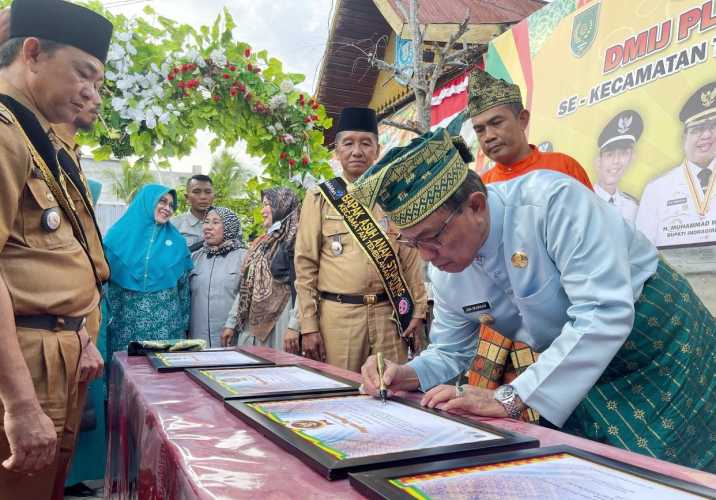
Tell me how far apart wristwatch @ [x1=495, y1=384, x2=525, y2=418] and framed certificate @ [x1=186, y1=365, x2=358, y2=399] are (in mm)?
444

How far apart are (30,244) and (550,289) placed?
151 cm

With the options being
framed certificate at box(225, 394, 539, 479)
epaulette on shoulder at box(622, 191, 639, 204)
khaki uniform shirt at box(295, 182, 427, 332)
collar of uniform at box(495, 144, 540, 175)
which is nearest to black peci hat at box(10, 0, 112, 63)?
framed certificate at box(225, 394, 539, 479)

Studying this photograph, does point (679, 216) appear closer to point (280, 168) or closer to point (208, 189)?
point (280, 168)

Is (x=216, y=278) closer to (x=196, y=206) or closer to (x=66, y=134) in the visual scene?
(x=196, y=206)

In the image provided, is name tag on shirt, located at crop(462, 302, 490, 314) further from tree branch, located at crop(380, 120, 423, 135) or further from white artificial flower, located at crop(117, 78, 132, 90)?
tree branch, located at crop(380, 120, 423, 135)

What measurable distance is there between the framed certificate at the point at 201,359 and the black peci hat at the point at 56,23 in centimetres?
115

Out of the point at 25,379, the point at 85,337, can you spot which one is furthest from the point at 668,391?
the point at 85,337

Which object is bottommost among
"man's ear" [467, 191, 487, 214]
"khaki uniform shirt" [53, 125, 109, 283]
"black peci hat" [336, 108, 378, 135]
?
"khaki uniform shirt" [53, 125, 109, 283]

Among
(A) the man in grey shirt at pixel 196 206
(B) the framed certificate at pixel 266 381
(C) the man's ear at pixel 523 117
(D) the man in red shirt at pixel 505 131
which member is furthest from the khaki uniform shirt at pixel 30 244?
(A) the man in grey shirt at pixel 196 206

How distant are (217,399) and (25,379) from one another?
47cm

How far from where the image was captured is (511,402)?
1.37m

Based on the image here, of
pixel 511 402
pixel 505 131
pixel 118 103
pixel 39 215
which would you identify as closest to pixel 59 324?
pixel 39 215

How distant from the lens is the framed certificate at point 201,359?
2.11 meters

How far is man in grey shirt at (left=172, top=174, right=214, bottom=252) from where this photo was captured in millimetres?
5277
